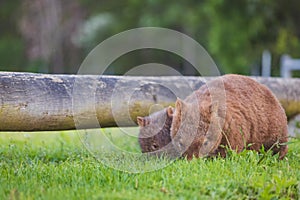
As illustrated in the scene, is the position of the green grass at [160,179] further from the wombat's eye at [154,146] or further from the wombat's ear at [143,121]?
the wombat's ear at [143,121]

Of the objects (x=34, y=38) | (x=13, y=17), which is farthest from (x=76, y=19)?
(x=13, y=17)

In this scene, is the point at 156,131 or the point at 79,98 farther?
the point at 79,98

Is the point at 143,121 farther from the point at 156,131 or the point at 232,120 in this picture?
the point at 232,120

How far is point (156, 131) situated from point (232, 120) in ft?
2.81

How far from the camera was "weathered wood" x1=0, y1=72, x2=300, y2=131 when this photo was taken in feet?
14.7

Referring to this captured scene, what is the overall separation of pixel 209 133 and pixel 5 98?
65.8 inches

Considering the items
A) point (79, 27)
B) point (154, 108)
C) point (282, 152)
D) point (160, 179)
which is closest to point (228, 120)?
point (282, 152)

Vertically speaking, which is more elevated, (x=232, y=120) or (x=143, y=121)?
(x=232, y=120)

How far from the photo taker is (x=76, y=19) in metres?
26.4

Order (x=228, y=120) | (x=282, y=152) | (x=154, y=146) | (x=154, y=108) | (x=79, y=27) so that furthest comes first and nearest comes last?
(x=79, y=27), (x=154, y=108), (x=154, y=146), (x=282, y=152), (x=228, y=120)

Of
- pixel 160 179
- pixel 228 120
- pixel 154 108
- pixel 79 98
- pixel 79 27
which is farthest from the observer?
pixel 79 27

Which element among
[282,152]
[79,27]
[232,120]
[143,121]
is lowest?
[79,27]

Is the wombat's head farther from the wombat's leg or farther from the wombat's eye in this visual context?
the wombat's leg

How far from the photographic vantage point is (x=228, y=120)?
4230mm
